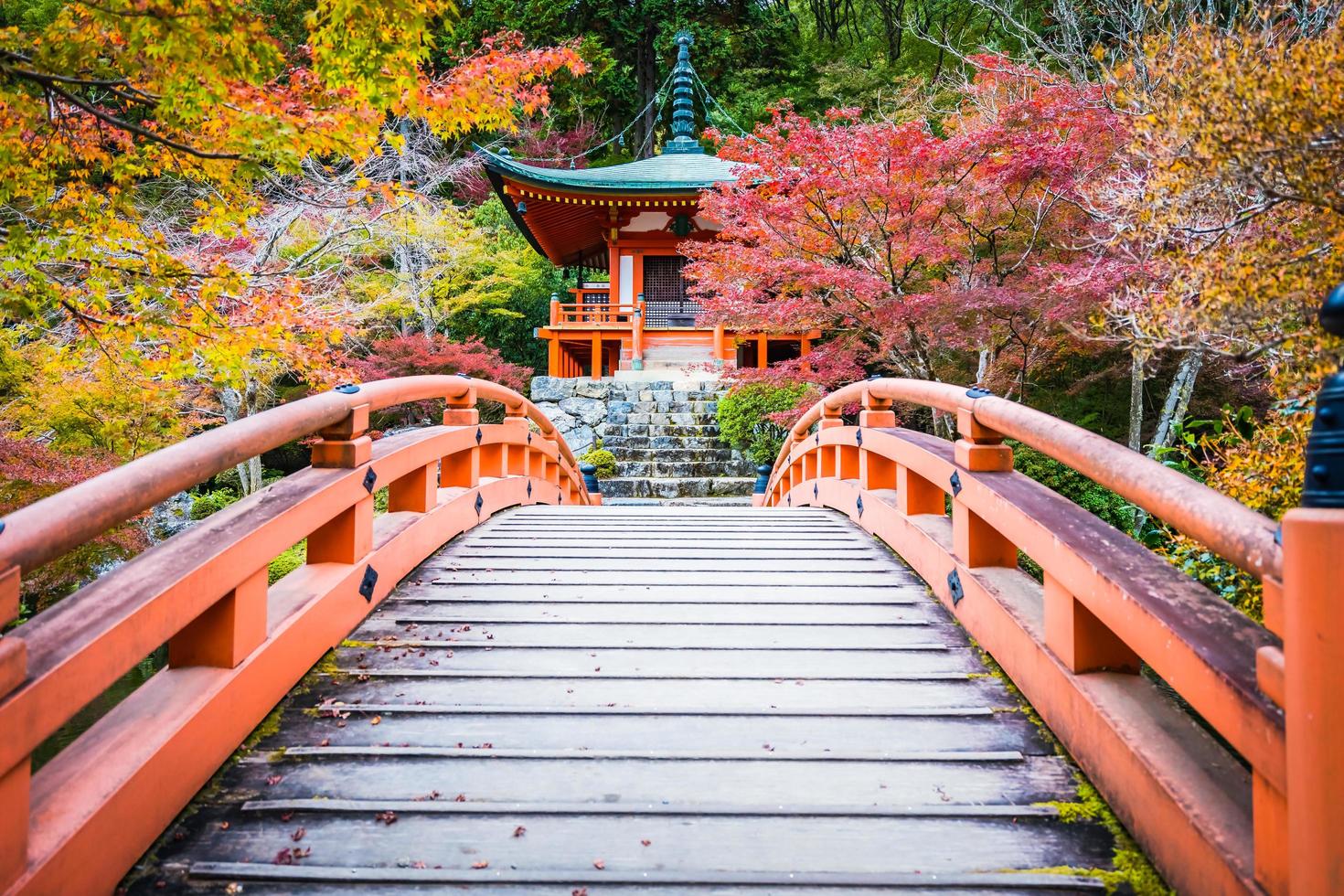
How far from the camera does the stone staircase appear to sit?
10.7 m

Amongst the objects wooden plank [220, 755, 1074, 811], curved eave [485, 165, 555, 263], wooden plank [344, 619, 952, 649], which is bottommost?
wooden plank [220, 755, 1074, 811]

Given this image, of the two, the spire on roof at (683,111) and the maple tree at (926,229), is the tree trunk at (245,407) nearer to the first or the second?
the maple tree at (926,229)

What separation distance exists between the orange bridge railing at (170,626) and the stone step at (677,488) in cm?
756

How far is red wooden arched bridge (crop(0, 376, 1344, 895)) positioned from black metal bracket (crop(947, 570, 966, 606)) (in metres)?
0.04

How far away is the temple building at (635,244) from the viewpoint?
560 inches

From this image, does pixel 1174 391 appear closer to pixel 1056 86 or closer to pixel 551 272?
pixel 1056 86

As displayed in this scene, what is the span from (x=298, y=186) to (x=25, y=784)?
1154 cm

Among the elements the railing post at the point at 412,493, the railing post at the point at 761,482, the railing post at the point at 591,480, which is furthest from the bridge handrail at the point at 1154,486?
the railing post at the point at 591,480

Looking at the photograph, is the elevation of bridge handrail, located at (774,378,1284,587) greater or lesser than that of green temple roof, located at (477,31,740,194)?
lesser

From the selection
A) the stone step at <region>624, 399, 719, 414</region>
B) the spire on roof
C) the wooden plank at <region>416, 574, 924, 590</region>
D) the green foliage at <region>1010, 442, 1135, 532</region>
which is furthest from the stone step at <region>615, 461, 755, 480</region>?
the spire on roof

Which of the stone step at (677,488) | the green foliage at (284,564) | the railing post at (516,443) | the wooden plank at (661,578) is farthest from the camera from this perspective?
the stone step at (677,488)

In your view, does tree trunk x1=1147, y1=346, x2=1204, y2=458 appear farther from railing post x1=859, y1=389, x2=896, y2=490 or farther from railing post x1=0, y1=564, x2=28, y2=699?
railing post x1=0, y1=564, x2=28, y2=699

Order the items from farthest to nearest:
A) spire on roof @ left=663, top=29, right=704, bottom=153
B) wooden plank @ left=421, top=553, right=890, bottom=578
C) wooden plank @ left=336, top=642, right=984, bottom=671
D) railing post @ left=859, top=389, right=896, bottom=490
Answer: spire on roof @ left=663, top=29, right=704, bottom=153 → railing post @ left=859, top=389, right=896, bottom=490 → wooden plank @ left=421, top=553, right=890, bottom=578 → wooden plank @ left=336, top=642, right=984, bottom=671

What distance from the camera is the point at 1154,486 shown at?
1581mm
